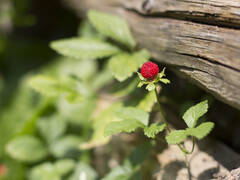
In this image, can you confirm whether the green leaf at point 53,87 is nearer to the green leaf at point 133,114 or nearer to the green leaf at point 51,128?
the green leaf at point 51,128

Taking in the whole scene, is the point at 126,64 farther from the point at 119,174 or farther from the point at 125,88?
the point at 119,174

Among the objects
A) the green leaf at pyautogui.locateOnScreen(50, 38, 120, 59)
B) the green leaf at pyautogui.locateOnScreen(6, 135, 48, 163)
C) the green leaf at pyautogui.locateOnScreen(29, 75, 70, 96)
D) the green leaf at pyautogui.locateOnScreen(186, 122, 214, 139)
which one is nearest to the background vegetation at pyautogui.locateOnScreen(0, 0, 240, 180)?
the green leaf at pyautogui.locateOnScreen(6, 135, 48, 163)

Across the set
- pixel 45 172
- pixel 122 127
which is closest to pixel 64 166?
pixel 45 172

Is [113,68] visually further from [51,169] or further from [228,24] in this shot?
[51,169]

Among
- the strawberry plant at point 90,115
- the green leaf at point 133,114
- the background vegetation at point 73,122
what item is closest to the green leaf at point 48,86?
the strawberry plant at point 90,115

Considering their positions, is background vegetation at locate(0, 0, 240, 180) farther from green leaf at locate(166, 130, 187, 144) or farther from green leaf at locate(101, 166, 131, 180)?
green leaf at locate(166, 130, 187, 144)
